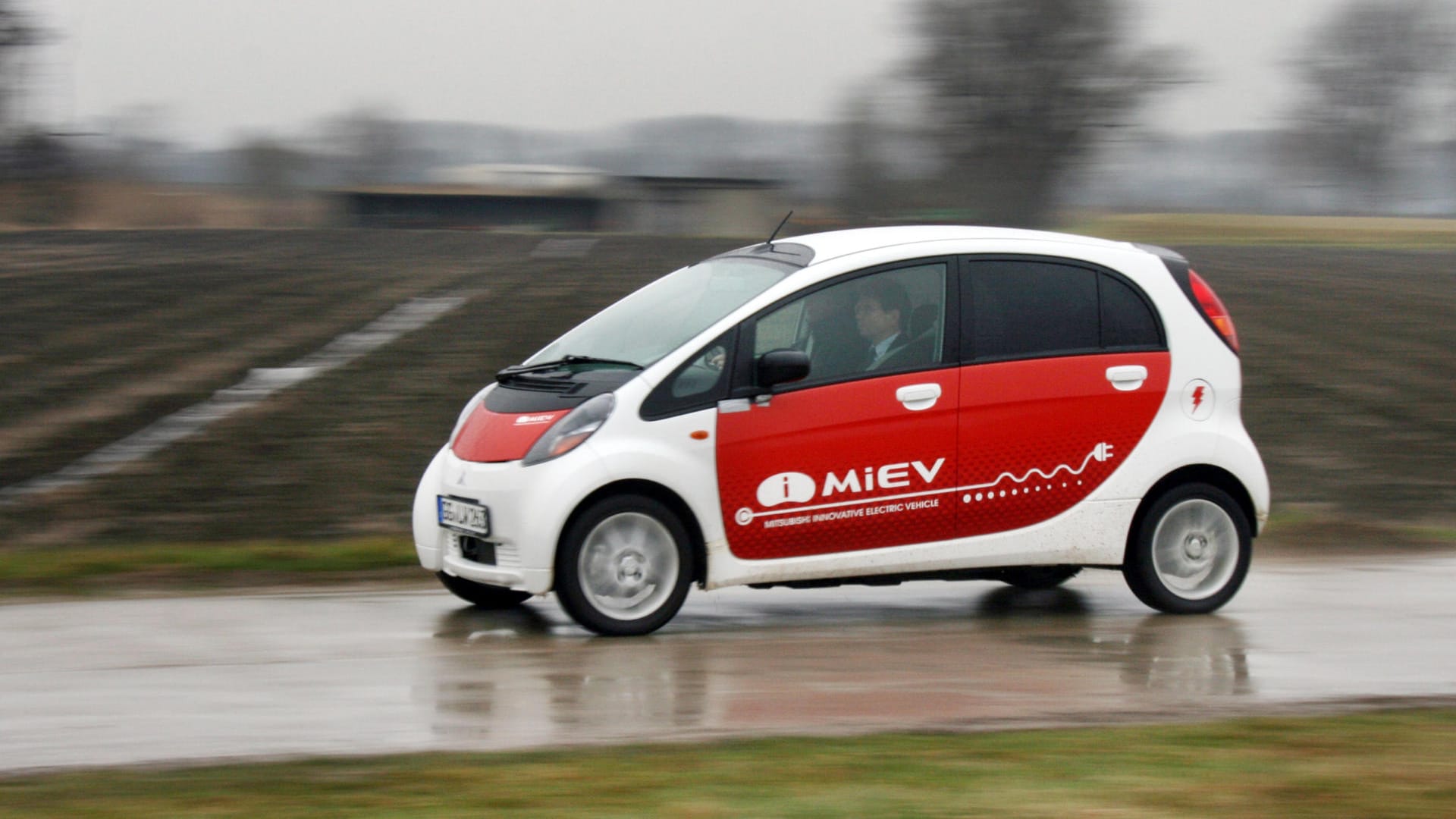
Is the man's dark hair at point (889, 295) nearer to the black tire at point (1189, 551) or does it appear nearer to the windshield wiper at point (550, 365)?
the windshield wiper at point (550, 365)

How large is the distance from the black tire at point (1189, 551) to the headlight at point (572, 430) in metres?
2.70

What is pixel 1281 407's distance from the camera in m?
15.6

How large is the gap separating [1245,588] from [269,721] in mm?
5395

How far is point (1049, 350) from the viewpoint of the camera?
7.78 m

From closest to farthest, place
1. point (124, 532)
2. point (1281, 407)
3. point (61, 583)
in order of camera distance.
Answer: point (61, 583) < point (124, 532) < point (1281, 407)

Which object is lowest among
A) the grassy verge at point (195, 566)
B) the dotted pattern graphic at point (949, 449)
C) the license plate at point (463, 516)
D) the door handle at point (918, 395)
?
the grassy verge at point (195, 566)

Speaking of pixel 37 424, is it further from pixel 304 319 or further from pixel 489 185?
pixel 489 185

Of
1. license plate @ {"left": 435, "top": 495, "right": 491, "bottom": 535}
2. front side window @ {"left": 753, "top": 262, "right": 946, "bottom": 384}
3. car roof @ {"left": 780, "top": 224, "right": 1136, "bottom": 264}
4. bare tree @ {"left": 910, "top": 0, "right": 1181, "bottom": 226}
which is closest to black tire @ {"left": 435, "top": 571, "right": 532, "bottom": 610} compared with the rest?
license plate @ {"left": 435, "top": 495, "right": 491, "bottom": 535}

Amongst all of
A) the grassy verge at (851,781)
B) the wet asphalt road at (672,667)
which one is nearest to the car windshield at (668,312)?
the wet asphalt road at (672,667)

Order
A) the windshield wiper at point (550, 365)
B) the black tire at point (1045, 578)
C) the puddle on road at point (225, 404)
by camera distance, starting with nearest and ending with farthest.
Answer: the windshield wiper at point (550, 365) < the black tire at point (1045, 578) < the puddle on road at point (225, 404)

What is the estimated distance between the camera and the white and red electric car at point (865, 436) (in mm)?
7160

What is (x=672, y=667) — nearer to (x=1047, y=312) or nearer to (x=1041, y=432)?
(x=1041, y=432)

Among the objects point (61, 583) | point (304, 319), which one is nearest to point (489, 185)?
point (304, 319)

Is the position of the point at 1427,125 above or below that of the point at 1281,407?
above
